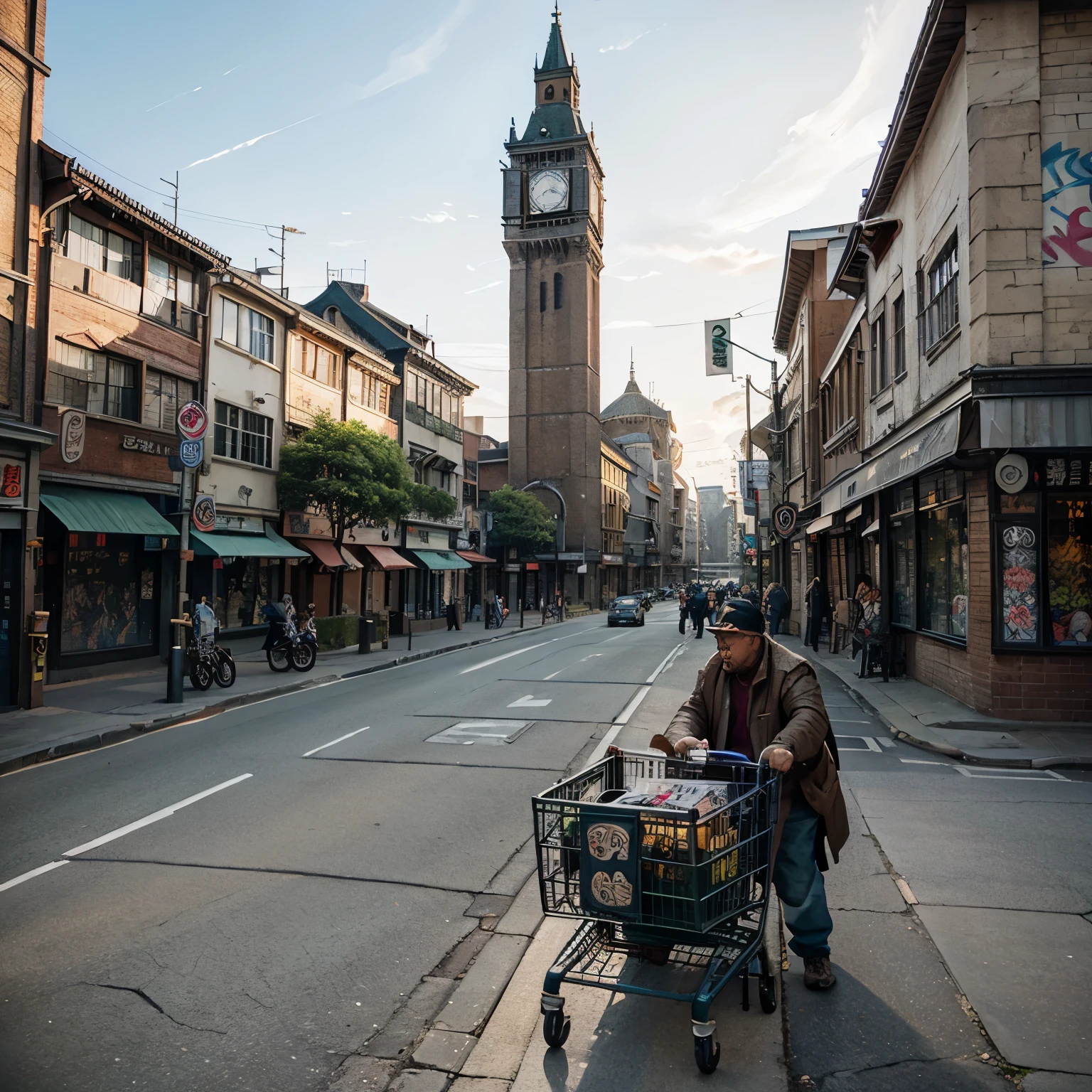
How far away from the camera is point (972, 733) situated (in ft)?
36.9

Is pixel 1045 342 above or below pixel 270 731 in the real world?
above

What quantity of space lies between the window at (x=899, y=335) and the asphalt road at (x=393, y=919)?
9.29m

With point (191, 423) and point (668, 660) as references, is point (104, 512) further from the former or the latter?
point (668, 660)

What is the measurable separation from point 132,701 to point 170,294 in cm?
1103

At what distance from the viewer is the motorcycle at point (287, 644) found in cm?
2036

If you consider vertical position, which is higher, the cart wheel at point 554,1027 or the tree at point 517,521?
the tree at point 517,521

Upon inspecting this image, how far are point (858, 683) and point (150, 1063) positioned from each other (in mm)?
14831

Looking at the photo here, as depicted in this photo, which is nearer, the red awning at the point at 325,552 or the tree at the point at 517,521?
the red awning at the point at 325,552

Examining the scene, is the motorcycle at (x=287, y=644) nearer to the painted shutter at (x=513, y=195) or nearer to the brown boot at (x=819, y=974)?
the brown boot at (x=819, y=974)

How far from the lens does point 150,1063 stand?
3.78m

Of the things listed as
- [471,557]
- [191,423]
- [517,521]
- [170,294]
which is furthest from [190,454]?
[517,521]

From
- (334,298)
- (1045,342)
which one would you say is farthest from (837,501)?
(334,298)

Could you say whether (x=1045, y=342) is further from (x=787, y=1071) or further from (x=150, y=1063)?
(x=150, y=1063)

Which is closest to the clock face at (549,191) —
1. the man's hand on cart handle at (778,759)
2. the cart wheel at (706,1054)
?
the man's hand on cart handle at (778,759)
